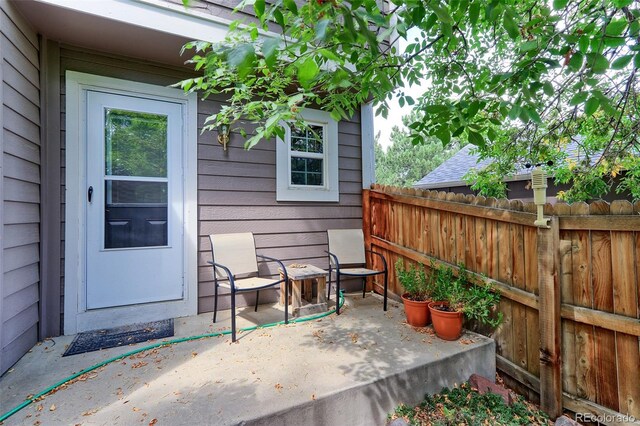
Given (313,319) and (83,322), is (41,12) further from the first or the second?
(313,319)

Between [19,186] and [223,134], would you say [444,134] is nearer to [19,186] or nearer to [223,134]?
[223,134]

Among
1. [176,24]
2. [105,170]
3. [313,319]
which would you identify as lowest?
[313,319]

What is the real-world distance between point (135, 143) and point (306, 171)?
5.75 ft

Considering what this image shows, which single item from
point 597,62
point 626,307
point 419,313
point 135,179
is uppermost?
point 597,62

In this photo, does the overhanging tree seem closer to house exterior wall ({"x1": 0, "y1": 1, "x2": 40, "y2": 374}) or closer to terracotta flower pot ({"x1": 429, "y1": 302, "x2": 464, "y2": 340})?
house exterior wall ({"x1": 0, "y1": 1, "x2": 40, "y2": 374})

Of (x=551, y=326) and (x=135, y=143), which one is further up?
(x=135, y=143)

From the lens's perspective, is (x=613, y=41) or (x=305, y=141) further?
(x=305, y=141)

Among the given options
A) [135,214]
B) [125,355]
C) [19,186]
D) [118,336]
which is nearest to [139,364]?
[125,355]

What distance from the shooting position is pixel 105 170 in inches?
103

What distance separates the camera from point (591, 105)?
1.35 m

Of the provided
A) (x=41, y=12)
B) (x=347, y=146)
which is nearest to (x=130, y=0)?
(x=41, y=12)

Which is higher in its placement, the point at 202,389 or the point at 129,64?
the point at 129,64

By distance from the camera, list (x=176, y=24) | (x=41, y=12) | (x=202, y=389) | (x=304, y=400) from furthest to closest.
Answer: (x=176, y=24) < (x=41, y=12) < (x=202, y=389) < (x=304, y=400)

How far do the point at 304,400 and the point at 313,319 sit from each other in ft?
4.13
